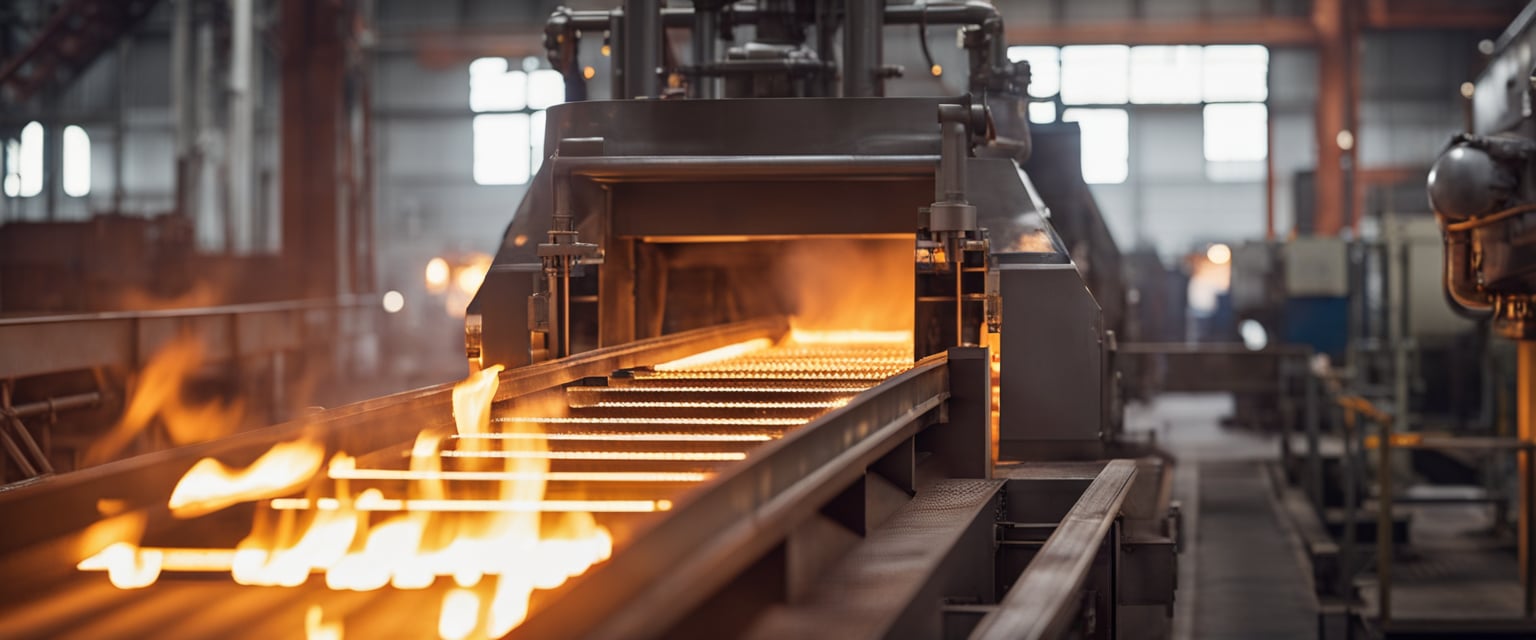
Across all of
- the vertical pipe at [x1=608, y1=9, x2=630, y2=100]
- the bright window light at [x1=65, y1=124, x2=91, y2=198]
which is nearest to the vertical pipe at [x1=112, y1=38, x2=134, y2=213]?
the bright window light at [x1=65, y1=124, x2=91, y2=198]

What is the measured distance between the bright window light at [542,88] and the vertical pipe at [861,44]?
16.4 meters

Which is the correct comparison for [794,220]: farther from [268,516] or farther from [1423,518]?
[1423,518]

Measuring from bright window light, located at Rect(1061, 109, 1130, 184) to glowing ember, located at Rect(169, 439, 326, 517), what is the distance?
20.6 meters

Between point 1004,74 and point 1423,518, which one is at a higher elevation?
point 1004,74

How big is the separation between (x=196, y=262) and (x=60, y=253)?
116 cm

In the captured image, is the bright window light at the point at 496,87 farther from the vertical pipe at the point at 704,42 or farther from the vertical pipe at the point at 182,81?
the vertical pipe at the point at 704,42

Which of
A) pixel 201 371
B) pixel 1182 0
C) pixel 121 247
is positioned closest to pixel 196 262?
pixel 121 247

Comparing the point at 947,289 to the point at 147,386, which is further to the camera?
the point at 147,386

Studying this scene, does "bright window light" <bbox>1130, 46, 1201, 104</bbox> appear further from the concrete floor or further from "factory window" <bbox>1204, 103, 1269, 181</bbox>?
the concrete floor

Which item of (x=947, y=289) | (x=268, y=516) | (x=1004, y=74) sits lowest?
(x=268, y=516)

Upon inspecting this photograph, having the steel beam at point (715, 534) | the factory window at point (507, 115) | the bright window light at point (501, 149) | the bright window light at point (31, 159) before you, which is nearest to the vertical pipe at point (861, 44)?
the steel beam at point (715, 534)

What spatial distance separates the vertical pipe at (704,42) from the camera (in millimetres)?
7301

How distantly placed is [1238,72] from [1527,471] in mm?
15672

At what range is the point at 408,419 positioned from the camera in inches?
140
